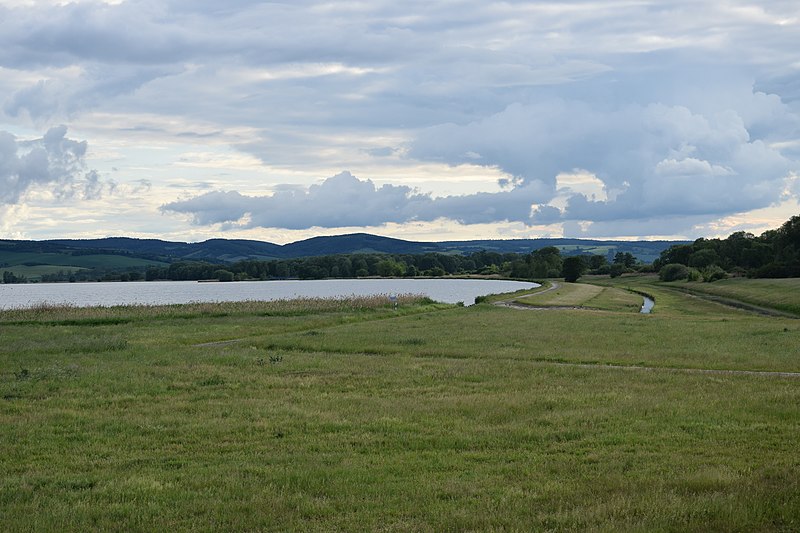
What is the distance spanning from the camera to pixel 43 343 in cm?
3488

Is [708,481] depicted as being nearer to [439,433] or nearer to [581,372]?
[439,433]

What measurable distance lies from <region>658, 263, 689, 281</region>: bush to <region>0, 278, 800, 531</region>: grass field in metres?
121

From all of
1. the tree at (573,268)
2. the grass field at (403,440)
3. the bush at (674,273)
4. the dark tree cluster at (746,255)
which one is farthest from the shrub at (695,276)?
the grass field at (403,440)

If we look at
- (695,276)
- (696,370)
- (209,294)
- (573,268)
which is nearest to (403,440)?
(696,370)

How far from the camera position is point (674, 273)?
482ft

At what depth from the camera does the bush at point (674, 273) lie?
476ft

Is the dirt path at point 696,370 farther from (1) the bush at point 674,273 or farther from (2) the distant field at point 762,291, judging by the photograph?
(1) the bush at point 674,273

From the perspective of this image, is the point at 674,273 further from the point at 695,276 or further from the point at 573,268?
the point at 573,268

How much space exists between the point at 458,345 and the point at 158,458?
21162mm

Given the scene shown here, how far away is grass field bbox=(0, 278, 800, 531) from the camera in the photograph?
9742 millimetres

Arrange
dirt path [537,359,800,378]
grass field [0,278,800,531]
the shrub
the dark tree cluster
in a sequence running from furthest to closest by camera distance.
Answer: the shrub < the dark tree cluster < dirt path [537,359,800,378] < grass field [0,278,800,531]

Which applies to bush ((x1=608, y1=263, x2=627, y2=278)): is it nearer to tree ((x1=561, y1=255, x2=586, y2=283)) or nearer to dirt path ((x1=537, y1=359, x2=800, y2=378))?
tree ((x1=561, y1=255, x2=586, y2=283))

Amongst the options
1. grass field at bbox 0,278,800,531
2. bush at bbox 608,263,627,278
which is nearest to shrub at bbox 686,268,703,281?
bush at bbox 608,263,627,278

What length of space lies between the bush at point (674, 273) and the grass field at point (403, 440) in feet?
397
